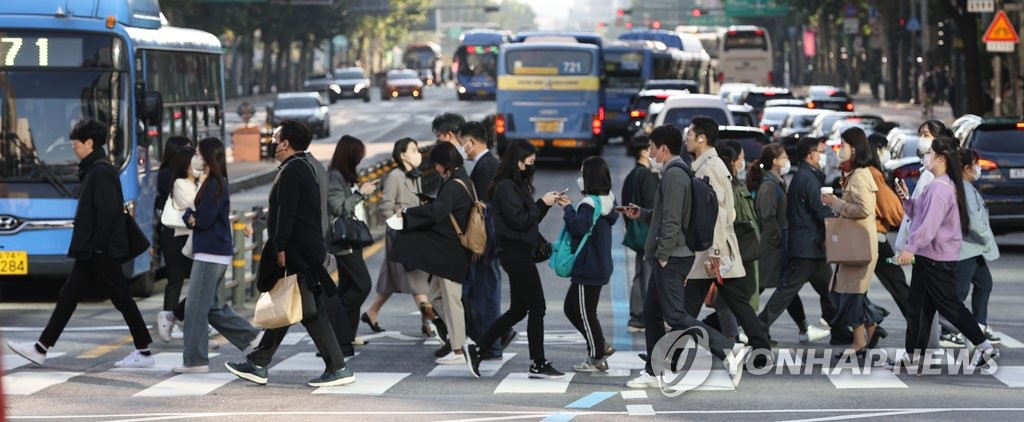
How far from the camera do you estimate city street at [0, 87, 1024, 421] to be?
10602 millimetres

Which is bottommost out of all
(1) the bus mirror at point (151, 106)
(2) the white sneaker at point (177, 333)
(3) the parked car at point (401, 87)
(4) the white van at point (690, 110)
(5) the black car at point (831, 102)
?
(3) the parked car at point (401, 87)

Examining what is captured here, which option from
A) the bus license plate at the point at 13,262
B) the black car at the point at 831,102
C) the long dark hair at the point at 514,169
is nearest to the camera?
the long dark hair at the point at 514,169

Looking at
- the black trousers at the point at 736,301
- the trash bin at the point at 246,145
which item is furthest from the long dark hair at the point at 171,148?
the trash bin at the point at 246,145

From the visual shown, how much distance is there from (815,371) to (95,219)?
481 cm

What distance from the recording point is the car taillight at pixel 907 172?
79.6ft

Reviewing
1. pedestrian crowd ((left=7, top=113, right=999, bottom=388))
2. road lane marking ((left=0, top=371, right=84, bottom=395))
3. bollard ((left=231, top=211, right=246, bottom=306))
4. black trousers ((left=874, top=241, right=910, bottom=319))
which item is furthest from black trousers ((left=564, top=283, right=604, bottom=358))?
bollard ((left=231, top=211, right=246, bottom=306))

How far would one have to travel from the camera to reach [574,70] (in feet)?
132

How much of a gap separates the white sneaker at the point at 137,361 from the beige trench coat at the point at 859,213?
4.62m

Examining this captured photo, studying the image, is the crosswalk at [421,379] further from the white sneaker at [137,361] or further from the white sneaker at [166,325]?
the white sneaker at [166,325]

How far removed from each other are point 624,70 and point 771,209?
1821 inches

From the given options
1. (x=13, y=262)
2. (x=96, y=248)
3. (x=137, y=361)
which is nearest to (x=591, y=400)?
(x=137, y=361)

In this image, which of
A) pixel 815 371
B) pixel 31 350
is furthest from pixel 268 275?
pixel 815 371

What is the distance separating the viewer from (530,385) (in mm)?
11906

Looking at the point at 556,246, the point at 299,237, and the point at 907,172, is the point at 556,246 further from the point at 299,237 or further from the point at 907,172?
the point at 907,172
